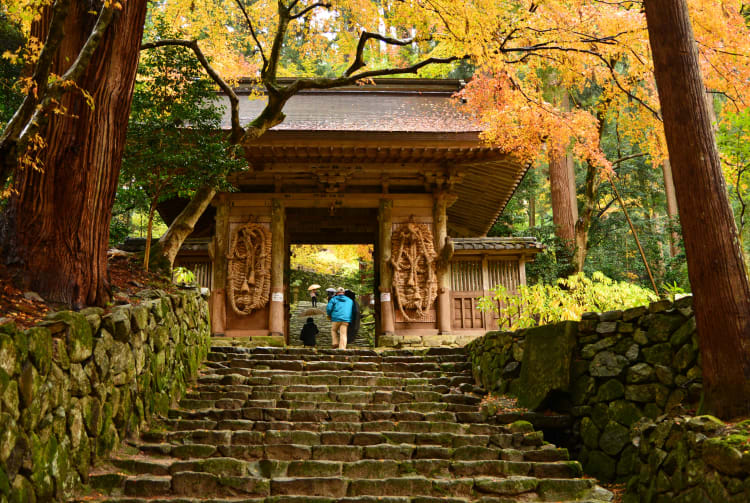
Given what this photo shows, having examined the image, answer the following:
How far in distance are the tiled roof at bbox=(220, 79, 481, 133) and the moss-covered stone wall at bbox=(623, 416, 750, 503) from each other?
7.46m

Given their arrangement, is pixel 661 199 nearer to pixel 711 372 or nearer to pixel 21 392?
pixel 711 372

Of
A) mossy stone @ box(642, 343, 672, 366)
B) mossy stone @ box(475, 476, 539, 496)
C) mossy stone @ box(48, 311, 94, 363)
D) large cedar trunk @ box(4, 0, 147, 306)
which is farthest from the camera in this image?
mossy stone @ box(642, 343, 672, 366)

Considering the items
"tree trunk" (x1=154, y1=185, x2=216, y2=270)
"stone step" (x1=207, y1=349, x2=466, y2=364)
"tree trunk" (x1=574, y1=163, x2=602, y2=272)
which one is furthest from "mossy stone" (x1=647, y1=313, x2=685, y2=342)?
"tree trunk" (x1=574, y1=163, x2=602, y2=272)

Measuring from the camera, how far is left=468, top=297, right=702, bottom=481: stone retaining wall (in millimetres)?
5355

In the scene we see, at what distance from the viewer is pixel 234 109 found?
919 centimetres

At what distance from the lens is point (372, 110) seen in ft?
46.5

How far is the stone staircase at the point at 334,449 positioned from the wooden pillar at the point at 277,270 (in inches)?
138

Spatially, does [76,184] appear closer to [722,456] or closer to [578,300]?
[722,456]

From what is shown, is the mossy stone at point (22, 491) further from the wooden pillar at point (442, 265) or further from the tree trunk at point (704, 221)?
the wooden pillar at point (442, 265)

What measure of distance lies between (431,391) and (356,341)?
39.2 ft

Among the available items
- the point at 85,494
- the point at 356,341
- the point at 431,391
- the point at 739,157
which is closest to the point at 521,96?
the point at 739,157

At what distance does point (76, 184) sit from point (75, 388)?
6.31 feet

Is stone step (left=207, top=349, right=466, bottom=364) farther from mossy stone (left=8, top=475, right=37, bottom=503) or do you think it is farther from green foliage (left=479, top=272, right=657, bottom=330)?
mossy stone (left=8, top=475, right=37, bottom=503)

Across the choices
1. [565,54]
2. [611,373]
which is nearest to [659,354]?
[611,373]
